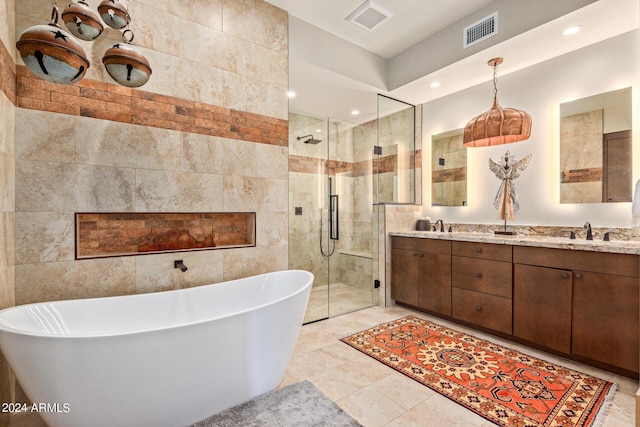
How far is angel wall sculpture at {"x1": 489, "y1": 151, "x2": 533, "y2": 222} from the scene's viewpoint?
9.77ft

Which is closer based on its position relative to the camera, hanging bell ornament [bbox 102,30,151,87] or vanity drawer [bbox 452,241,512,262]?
hanging bell ornament [bbox 102,30,151,87]

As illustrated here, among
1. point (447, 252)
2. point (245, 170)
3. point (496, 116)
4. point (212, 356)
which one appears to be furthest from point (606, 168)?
point (212, 356)

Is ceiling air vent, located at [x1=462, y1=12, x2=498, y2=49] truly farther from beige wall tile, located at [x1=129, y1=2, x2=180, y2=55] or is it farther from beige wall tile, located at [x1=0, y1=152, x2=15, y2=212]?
beige wall tile, located at [x1=0, y1=152, x2=15, y2=212]

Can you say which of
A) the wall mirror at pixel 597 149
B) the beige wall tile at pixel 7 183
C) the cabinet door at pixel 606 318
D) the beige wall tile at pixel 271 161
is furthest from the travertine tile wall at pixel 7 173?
the wall mirror at pixel 597 149

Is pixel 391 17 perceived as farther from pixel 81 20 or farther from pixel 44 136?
pixel 44 136

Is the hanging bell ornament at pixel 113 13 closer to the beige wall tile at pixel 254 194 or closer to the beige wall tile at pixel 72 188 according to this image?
the beige wall tile at pixel 72 188

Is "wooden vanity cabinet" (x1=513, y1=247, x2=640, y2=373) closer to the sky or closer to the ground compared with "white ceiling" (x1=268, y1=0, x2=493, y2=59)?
closer to the ground

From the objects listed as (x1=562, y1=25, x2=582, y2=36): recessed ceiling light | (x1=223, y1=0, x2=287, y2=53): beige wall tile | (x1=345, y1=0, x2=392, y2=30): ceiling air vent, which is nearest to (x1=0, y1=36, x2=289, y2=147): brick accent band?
(x1=223, y1=0, x2=287, y2=53): beige wall tile

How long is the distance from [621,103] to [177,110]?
3.65m

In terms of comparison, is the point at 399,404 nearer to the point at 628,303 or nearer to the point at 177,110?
the point at 628,303

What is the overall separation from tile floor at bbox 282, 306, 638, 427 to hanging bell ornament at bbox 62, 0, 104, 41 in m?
2.45

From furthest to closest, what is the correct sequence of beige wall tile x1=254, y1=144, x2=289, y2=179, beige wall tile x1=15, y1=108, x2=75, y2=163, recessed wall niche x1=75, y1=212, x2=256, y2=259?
1. beige wall tile x1=254, y1=144, x2=289, y2=179
2. recessed wall niche x1=75, y1=212, x2=256, y2=259
3. beige wall tile x1=15, y1=108, x2=75, y2=163

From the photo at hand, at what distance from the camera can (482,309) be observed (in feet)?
9.15

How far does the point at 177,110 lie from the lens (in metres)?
2.30
